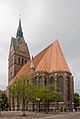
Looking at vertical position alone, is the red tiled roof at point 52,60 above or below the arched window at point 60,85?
above

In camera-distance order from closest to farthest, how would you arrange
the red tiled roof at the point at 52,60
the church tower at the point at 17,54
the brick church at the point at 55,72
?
the brick church at the point at 55,72
the red tiled roof at the point at 52,60
the church tower at the point at 17,54

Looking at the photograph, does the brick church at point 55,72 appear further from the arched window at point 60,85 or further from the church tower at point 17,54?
the church tower at point 17,54

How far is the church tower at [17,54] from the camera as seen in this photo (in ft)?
377

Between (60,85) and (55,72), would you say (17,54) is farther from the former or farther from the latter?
(60,85)

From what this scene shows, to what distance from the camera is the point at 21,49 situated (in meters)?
117

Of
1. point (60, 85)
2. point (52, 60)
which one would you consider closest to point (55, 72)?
point (60, 85)

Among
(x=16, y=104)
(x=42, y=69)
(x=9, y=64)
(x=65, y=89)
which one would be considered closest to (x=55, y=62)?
(x=42, y=69)

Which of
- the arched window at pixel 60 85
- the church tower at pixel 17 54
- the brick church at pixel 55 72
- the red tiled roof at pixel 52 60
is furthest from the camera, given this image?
the church tower at pixel 17 54

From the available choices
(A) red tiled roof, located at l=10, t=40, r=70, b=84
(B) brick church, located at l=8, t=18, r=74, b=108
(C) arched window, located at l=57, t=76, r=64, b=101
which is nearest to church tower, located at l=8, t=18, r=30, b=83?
(B) brick church, located at l=8, t=18, r=74, b=108

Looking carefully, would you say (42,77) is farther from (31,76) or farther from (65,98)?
(65,98)

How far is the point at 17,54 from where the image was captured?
4537 inches

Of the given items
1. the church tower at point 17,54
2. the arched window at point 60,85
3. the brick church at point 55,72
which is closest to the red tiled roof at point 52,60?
the brick church at point 55,72

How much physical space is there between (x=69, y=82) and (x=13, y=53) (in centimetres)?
4040

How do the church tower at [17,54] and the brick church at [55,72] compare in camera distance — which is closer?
the brick church at [55,72]
